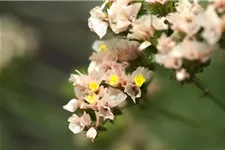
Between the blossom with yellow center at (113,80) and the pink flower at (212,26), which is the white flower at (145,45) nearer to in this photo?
the blossom with yellow center at (113,80)

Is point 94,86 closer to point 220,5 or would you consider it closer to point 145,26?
point 145,26

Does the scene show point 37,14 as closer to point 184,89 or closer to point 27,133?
point 27,133

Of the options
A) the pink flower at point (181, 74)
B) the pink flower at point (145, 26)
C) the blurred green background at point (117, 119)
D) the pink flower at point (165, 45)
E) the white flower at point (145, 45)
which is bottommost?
the blurred green background at point (117, 119)

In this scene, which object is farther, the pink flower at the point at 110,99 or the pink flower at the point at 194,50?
the pink flower at the point at 110,99

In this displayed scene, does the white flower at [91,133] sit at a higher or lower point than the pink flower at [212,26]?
lower

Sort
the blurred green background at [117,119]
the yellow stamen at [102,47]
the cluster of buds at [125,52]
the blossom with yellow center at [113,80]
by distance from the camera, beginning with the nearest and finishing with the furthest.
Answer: the cluster of buds at [125,52] < the blossom with yellow center at [113,80] < the yellow stamen at [102,47] < the blurred green background at [117,119]

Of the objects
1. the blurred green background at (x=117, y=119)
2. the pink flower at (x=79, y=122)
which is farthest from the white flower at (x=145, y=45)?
the blurred green background at (x=117, y=119)

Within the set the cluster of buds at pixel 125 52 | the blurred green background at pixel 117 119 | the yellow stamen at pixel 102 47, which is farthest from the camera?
the blurred green background at pixel 117 119

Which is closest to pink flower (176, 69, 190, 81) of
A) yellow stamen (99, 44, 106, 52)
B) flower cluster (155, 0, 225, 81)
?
flower cluster (155, 0, 225, 81)
